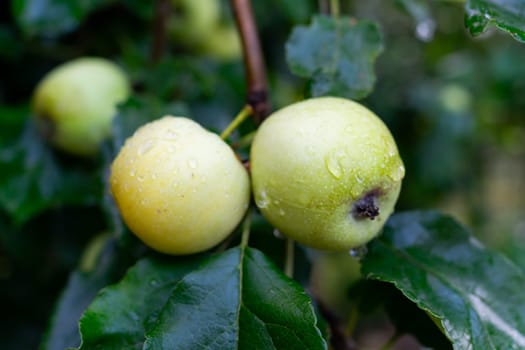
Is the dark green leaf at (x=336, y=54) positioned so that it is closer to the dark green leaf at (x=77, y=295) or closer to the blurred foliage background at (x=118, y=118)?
the blurred foliage background at (x=118, y=118)

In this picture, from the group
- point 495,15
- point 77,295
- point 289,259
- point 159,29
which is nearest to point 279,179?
point 289,259

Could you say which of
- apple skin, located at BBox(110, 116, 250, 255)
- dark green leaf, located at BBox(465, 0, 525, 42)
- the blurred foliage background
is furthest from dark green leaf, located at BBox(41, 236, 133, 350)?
dark green leaf, located at BBox(465, 0, 525, 42)

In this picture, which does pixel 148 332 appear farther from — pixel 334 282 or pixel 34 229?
pixel 334 282

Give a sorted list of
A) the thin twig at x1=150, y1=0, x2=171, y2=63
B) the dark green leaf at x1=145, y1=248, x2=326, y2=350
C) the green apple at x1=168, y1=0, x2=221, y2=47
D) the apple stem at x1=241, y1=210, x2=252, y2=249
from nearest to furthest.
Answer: the dark green leaf at x1=145, y1=248, x2=326, y2=350 < the apple stem at x1=241, y1=210, x2=252, y2=249 < the thin twig at x1=150, y1=0, x2=171, y2=63 < the green apple at x1=168, y1=0, x2=221, y2=47

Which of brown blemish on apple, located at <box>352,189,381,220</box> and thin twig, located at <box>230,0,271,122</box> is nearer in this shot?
brown blemish on apple, located at <box>352,189,381,220</box>

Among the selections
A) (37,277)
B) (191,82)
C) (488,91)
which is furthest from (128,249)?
(488,91)

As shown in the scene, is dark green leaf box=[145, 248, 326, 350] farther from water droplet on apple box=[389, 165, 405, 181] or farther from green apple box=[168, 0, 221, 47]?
green apple box=[168, 0, 221, 47]
